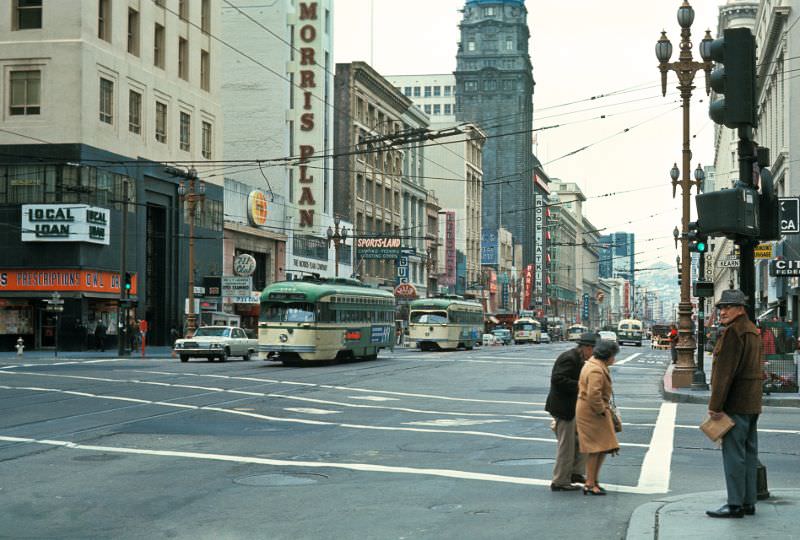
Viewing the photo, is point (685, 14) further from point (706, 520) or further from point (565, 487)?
point (706, 520)

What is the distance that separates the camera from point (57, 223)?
173 feet

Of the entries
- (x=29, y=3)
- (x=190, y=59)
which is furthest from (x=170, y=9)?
(x=29, y=3)

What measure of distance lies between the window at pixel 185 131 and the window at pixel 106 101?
804 cm

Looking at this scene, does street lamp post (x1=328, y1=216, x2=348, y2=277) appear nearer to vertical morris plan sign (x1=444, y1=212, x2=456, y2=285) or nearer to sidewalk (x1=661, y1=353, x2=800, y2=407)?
vertical morris plan sign (x1=444, y1=212, x2=456, y2=285)

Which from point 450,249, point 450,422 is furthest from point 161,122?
point 450,249

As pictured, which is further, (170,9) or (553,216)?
(553,216)

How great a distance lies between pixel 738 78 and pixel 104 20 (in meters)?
50.6

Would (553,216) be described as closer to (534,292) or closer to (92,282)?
(534,292)

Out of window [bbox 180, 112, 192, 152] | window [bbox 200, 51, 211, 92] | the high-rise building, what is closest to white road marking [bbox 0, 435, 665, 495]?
window [bbox 180, 112, 192, 152]

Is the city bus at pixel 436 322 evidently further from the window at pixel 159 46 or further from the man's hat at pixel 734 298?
the man's hat at pixel 734 298

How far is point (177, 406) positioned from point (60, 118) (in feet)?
115

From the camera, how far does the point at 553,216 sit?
185 meters

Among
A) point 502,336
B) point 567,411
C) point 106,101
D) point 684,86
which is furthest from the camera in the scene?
point 502,336

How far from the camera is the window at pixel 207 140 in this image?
66875mm
